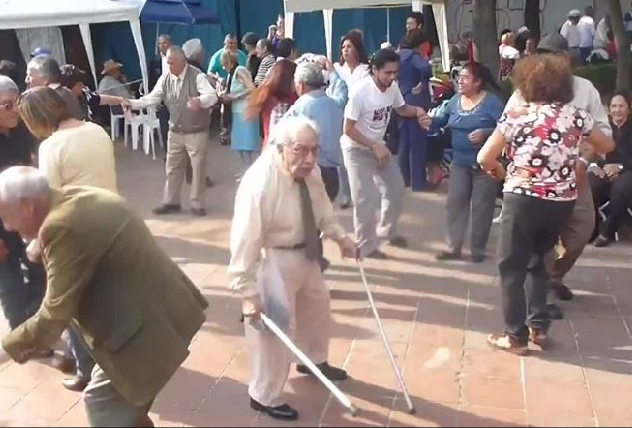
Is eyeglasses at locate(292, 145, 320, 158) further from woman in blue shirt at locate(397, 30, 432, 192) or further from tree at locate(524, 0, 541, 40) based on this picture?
tree at locate(524, 0, 541, 40)

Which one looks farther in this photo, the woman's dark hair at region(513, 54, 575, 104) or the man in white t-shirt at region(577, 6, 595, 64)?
the man in white t-shirt at region(577, 6, 595, 64)

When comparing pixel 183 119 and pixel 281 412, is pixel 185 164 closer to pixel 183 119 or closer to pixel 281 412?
pixel 183 119

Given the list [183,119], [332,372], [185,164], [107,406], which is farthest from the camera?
[185,164]

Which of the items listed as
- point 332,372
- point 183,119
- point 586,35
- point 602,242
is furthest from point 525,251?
point 586,35

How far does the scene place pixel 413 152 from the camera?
972 centimetres

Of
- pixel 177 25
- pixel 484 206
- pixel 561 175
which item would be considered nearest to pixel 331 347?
pixel 561 175

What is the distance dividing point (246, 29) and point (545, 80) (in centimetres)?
1466

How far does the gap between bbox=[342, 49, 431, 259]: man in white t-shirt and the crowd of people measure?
14 mm

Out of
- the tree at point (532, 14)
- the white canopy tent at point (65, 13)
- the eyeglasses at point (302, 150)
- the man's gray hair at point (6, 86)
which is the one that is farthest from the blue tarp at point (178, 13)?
the eyeglasses at point (302, 150)

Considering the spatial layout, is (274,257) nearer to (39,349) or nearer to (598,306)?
(39,349)

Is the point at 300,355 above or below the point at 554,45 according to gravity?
below

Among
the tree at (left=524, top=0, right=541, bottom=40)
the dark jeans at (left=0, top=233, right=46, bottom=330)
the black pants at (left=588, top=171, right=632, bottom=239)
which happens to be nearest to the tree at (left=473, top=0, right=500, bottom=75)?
the black pants at (left=588, top=171, right=632, bottom=239)

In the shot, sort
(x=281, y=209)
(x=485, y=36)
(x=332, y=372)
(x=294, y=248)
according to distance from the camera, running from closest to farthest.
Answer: (x=281, y=209)
(x=294, y=248)
(x=332, y=372)
(x=485, y=36)

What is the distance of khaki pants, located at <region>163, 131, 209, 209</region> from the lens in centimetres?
890
